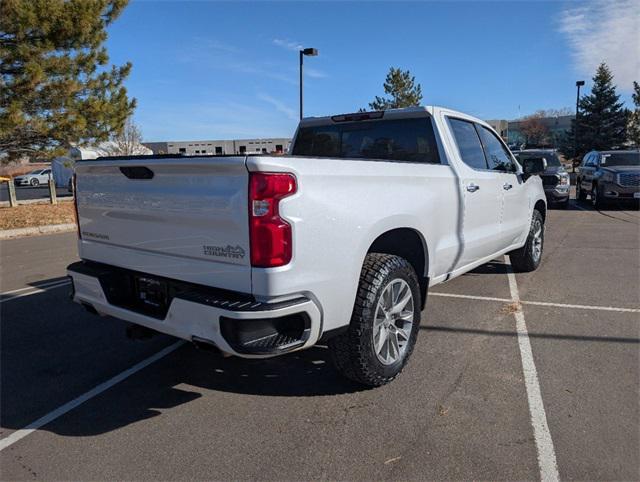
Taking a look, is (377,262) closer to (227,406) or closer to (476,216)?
(227,406)

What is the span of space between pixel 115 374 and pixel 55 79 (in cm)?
1026

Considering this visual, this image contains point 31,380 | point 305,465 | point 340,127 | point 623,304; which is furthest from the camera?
point 623,304

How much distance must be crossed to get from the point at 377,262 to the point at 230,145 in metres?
41.1

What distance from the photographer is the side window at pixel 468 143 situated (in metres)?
4.71

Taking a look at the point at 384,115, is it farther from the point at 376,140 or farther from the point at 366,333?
the point at 366,333

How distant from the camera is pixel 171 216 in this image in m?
3.01

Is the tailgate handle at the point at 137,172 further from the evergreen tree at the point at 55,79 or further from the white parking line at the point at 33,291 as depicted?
the evergreen tree at the point at 55,79

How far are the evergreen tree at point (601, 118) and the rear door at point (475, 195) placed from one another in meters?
37.7

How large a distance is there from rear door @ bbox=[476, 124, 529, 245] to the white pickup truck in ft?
3.10

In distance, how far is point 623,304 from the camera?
210 inches

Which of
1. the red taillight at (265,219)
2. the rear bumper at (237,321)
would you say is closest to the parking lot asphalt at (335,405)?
the rear bumper at (237,321)

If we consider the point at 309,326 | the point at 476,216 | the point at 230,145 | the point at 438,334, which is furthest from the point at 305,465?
the point at 230,145

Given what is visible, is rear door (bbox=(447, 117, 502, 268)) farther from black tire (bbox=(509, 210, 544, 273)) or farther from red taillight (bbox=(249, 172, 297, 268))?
red taillight (bbox=(249, 172, 297, 268))

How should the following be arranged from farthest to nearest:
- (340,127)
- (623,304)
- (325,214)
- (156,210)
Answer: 1. (623,304)
2. (340,127)
3. (156,210)
4. (325,214)
